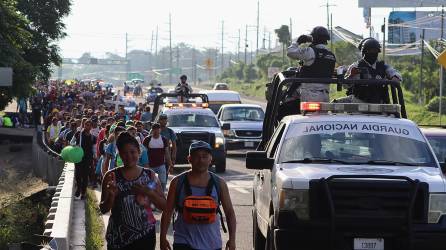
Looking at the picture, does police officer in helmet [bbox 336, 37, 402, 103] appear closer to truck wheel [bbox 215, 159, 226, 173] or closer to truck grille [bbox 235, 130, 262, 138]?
truck wheel [bbox 215, 159, 226, 173]

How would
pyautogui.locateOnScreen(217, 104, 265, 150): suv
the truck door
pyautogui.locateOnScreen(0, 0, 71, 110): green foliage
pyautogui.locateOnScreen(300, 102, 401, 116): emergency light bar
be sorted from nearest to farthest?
the truck door, pyautogui.locateOnScreen(300, 102, 401, 116): emergency light bar, pyautogui.locateOnScreen(217, 104, 265, 150): suv, pyautogui.locateOnScreen(0, 0, 71, 110): green foliage

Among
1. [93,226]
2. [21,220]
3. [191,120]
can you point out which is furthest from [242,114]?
[93,226]

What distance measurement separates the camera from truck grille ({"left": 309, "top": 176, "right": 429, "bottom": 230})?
30.9 feet

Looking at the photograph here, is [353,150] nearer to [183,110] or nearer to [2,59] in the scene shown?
[183,110]

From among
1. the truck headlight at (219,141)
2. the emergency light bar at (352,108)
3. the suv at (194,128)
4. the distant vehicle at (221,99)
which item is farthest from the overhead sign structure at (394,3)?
the emergency light bar at (352,108)

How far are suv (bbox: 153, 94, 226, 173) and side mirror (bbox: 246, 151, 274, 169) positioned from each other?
15.1 meters

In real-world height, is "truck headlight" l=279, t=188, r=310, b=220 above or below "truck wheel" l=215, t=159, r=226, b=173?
above

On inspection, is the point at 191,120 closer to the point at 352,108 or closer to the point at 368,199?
the point at 352,108

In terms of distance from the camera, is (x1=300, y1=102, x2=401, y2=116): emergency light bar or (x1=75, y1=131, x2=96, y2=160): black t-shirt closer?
(x1=300, y1=102, x2=401, y2=116): emergency light bar

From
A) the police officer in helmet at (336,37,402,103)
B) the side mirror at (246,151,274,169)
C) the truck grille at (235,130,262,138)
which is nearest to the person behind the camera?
the side mirror at (246,151,274,169)

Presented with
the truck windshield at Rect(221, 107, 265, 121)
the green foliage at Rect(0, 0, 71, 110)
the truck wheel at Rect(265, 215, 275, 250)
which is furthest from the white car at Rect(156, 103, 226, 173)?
the truck wheel at Rect(265, 215, 275, 250)

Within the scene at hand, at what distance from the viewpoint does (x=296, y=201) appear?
9656 mm

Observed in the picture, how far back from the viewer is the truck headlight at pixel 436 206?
955 centimetres

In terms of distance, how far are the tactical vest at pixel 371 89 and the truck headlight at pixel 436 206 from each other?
11.0 ft
